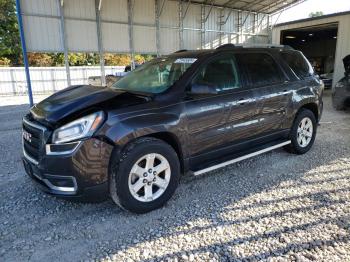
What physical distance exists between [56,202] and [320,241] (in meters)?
2.82

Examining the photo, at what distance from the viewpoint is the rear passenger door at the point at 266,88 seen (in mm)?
3984

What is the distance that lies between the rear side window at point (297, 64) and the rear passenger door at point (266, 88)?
33 cm

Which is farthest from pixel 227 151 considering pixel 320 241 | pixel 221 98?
pixel 320 241

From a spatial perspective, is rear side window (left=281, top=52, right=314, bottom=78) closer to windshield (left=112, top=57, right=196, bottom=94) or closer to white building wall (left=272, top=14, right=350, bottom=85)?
windshield (left=112, top=57, right=196, bottom=94)

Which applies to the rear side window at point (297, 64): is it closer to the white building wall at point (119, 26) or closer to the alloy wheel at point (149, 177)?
the alloy wheel at point (149, 177)

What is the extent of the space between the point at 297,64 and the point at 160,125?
120 inches

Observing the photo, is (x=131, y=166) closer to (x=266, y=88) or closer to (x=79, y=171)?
(x=79, y=171)

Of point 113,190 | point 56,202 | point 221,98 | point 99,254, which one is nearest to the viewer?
point 99,254

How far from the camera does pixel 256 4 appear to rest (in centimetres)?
1825

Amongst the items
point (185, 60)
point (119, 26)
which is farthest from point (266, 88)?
point (119, 26)

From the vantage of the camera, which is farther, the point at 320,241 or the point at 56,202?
the point at 56,202

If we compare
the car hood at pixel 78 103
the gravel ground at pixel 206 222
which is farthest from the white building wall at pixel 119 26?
the car hood at pixel 78 103

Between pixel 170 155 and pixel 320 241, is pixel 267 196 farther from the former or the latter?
pixel 170 155

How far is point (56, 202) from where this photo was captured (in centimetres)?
333
